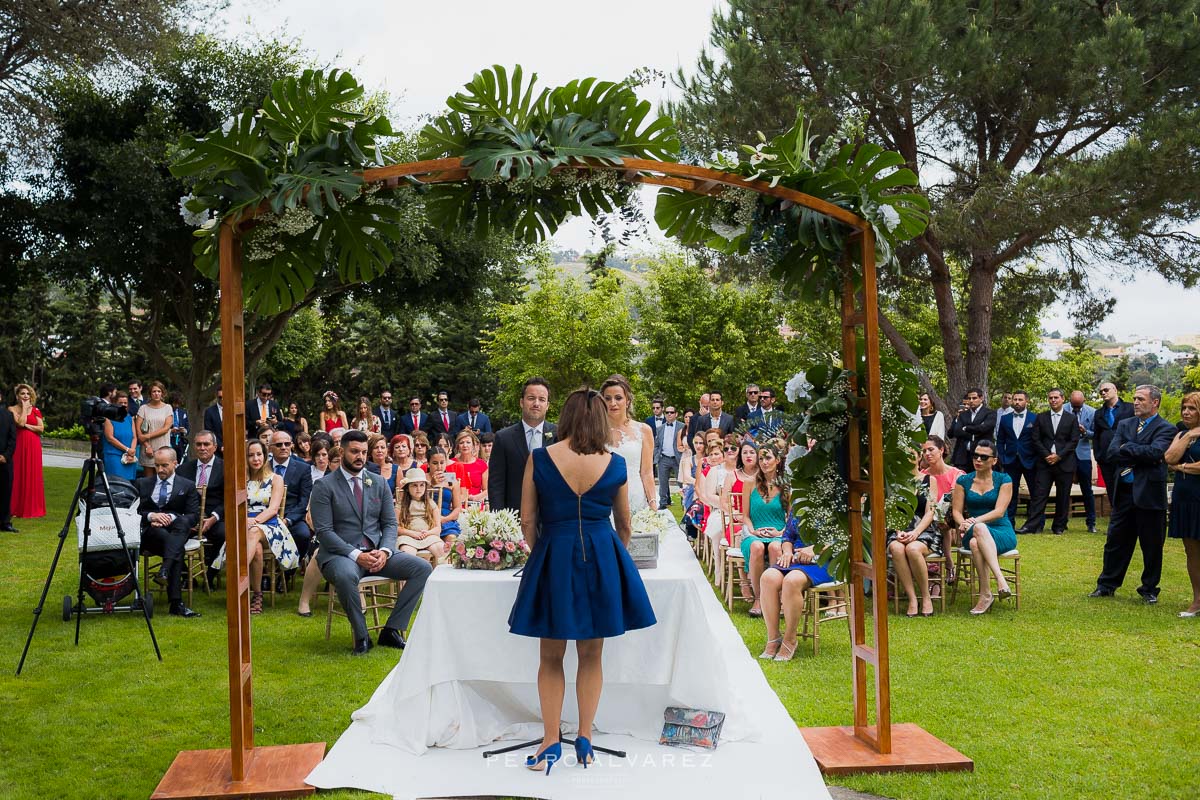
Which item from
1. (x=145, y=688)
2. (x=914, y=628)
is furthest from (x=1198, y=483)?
(x=145, y=688)

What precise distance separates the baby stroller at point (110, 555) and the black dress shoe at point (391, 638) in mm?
1973

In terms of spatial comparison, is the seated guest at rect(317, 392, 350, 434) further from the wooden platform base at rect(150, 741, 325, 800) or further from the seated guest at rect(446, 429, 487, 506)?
the wooden platform base at rect(150, 741, 325, 800)

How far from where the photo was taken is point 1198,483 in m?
7.99

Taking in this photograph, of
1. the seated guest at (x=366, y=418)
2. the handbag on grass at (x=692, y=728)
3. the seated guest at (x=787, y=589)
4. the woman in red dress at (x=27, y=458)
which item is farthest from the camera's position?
the seated guest at (x=366, y=418)

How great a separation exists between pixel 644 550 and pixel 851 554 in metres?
1.12

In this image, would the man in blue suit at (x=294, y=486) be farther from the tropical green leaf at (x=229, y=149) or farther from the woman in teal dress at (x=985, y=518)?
the woman in teal dress at (x=985, y=518)

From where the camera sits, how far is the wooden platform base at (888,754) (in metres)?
4.93

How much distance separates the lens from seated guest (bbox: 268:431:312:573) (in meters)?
9.58

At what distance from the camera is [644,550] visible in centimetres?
570

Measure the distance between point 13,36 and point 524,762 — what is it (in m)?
14.6

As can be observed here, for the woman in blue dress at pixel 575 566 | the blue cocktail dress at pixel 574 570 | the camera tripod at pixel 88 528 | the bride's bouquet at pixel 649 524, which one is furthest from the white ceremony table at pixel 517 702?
the camera tripod at pixel 88 528

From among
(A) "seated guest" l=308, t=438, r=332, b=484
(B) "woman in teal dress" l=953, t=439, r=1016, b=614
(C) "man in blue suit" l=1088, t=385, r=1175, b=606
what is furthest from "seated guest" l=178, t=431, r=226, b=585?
(C) "man in blue suit" l=1088, t=385, r=1175, b=606

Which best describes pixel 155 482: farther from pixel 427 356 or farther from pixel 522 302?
pixel 427 356

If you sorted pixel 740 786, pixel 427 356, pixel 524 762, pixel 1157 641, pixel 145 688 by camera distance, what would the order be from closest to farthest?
1. pixel 740 786
2. pixel 524 762
3. pixel 145 688
4. pixel 1157 641
5. pixel 427 356
